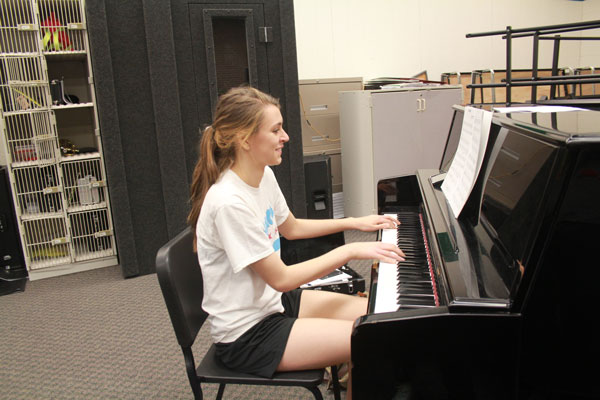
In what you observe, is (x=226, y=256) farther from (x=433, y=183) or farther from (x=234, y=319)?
(x=433, y=183)

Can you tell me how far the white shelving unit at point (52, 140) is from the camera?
3064 millimetres

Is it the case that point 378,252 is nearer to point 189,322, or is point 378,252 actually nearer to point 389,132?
point 189,322

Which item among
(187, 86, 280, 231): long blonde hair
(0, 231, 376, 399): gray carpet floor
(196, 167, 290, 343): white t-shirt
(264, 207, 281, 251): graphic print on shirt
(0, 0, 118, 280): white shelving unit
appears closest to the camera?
(196, 167, 290, 343): white t-shirt

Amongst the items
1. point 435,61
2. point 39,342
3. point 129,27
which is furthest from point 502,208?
point 435,61

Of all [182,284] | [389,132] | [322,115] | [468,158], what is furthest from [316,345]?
[322,115]

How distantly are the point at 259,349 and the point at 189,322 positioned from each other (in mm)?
210

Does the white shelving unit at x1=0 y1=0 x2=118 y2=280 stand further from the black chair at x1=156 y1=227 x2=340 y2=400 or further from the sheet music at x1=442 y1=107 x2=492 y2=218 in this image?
the sheet music at x1=442 y1=107 x2=492 y2=218

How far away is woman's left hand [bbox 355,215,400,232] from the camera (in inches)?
58.1

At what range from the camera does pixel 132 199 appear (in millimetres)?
3043

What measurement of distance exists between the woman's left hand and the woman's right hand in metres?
0.28

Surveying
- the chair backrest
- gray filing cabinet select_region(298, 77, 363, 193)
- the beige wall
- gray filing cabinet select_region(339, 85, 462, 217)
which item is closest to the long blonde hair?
the chair backrest

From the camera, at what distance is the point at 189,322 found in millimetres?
1240

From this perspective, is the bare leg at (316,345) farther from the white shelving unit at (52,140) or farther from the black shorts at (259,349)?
the white shelving unit at (52,140)

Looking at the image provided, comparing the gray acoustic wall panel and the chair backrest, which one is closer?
the chair backrest
